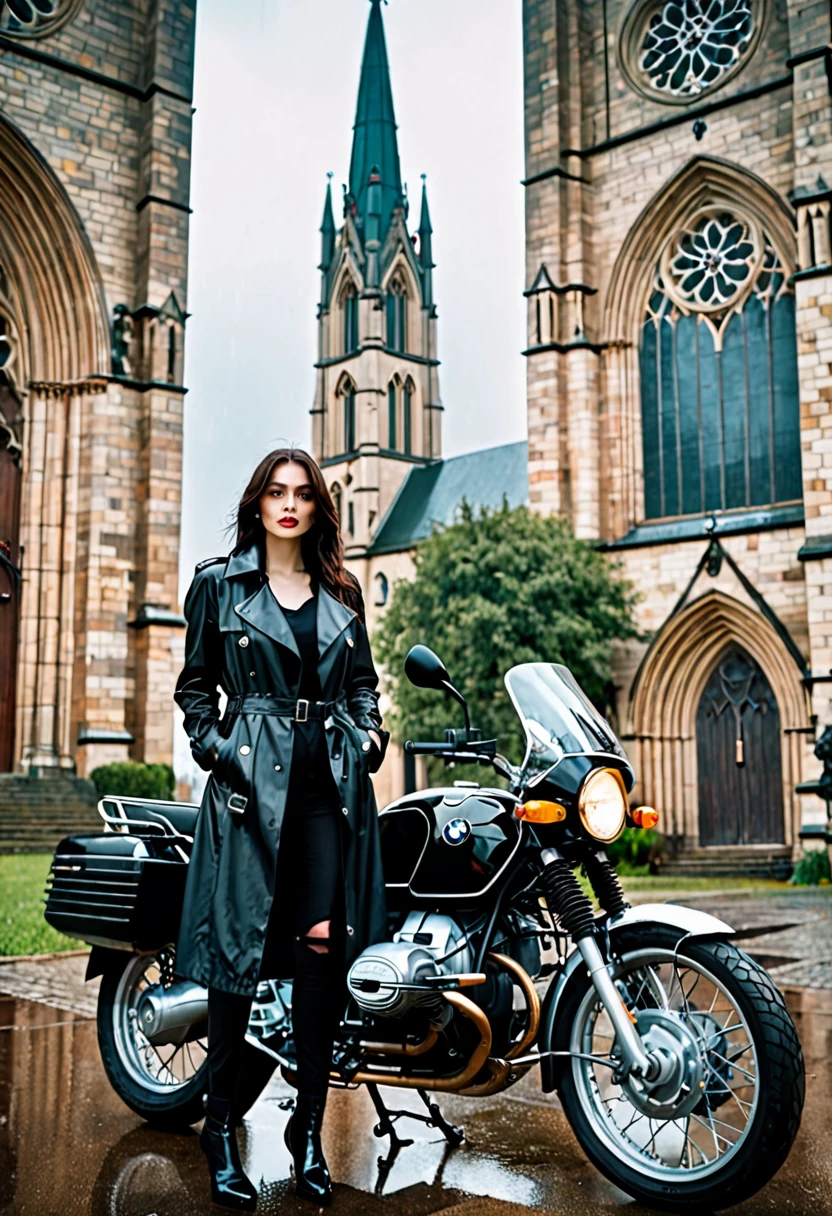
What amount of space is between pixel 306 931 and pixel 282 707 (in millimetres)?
540

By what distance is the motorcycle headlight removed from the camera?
2.84 metres

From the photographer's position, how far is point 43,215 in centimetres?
1862

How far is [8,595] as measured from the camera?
1814 centimetres

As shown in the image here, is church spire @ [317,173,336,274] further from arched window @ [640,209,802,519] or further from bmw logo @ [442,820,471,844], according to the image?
bmw logo @ [442,820,471,844]

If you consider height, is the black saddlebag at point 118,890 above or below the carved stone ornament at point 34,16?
below

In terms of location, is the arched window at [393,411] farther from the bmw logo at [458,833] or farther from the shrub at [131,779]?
the bmw logo at [458,833]

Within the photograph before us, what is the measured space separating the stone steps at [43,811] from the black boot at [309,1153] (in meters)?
13.8

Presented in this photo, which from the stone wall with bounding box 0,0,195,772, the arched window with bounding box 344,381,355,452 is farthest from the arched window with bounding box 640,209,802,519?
the arched window with bounding box 344,381,355,452

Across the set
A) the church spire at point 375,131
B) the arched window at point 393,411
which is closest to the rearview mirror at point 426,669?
the arched window at point 393,411

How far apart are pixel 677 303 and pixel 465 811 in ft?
70.4

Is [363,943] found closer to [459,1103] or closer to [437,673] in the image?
[437,673]

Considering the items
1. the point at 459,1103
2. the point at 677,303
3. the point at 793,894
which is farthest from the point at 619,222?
the point at 459,1103

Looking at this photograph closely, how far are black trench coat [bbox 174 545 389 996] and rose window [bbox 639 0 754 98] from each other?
22.3 m

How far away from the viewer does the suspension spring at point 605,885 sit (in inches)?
116
